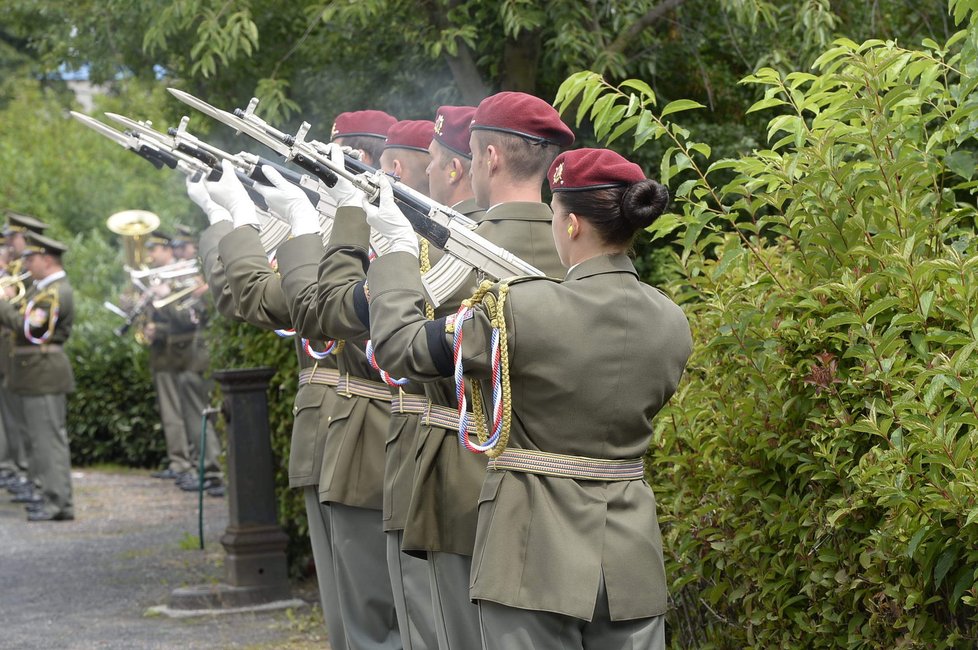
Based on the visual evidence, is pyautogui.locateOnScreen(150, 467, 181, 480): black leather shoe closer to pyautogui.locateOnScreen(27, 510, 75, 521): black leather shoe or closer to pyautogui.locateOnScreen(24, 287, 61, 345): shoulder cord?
pyautogui.locateOnScreen(27, 510, 75, 521): black leather shoe

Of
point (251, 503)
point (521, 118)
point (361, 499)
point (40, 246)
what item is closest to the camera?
point (521, 118)

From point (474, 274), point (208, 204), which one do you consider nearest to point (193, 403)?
point (208, 204)

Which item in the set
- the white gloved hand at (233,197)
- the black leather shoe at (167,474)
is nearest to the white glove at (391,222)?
the white gloved hand at (233,197)

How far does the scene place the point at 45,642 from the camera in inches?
284

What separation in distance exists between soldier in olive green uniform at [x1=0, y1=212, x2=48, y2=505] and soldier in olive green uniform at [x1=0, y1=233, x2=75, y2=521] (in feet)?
0.63

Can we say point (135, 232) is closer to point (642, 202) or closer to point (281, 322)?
point (281, 322)

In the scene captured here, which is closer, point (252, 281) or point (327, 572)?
point (252, 281)

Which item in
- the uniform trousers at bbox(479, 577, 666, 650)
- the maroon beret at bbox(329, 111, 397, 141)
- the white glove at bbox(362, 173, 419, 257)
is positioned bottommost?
the uniform trousers at bbox(479, 577, 666, 650)

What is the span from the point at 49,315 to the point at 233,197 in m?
7.60

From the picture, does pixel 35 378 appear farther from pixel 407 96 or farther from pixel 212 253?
pixel 212 253

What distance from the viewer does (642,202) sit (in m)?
3.28

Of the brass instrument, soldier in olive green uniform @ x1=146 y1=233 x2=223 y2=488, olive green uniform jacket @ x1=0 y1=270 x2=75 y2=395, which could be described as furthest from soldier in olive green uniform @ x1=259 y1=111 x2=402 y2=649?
the brass instrument

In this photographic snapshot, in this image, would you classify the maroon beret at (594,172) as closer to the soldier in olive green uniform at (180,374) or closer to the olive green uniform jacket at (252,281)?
the olive green uniform jacket at (252,281)

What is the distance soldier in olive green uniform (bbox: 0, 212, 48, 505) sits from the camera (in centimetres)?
1255
